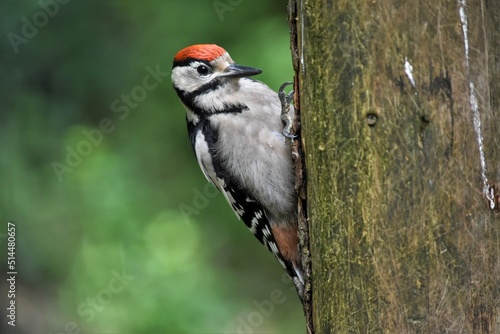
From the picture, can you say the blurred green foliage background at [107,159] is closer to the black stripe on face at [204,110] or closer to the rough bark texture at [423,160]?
the black stripe on face at [204,110]

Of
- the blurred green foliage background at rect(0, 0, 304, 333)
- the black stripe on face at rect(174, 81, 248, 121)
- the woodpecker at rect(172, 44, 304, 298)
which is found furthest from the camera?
the blurred green foliage background at rect(0, 0, 304, 333)

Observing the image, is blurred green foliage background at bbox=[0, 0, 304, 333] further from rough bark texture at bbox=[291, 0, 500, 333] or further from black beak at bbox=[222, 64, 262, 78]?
rough bark texture at bbox=[291, 0, 500, 333]

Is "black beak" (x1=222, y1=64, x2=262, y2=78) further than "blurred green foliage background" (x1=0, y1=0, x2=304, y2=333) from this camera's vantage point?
No

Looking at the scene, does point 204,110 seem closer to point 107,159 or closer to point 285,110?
point 285,110

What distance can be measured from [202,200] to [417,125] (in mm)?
3559

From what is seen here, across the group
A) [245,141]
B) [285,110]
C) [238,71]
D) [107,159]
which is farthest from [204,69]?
[107,159]

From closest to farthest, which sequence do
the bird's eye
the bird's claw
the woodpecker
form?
the bird's claw < the woodpecker < the bird's eye

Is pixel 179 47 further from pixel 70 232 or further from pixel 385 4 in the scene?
pixel 385 4

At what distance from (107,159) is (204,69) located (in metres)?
1.79

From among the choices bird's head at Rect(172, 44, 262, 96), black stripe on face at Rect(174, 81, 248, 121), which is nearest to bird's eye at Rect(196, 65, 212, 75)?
bird's head at Rect(172, 44, 262, 96)

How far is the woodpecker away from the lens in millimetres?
3621

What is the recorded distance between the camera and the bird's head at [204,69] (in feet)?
12.5

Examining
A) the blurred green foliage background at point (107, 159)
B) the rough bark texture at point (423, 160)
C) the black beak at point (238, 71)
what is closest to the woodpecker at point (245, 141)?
the black beak at point (238, 71)

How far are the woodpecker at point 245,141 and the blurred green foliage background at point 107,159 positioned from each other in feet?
3.94
